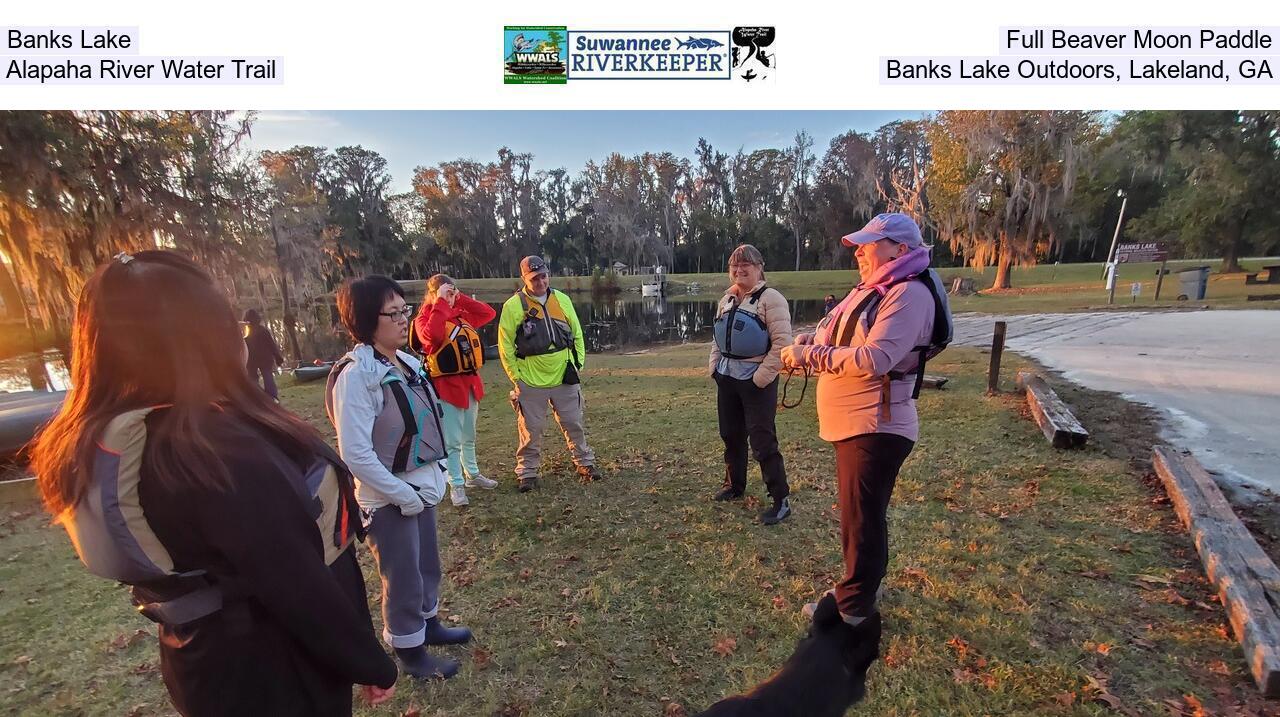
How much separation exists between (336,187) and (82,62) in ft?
203

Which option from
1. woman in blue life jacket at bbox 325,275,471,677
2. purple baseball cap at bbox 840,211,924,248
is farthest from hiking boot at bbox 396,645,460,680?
purple baseball cap at bbox 840,211,924,248

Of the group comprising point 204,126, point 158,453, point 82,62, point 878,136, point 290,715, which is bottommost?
point 290,715

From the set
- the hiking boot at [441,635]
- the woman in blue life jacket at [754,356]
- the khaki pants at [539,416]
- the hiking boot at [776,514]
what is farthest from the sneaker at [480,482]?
the hiking boot at [776,514]

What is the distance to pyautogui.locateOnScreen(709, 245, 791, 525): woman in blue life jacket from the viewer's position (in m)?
4.32

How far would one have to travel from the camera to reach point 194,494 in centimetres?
117

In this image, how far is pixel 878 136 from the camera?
214ft

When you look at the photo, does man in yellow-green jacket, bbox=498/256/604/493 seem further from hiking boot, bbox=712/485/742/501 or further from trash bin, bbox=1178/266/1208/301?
trash bin, bbox=1178/266/1208/301

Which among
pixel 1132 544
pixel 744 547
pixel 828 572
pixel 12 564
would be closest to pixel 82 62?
pixel 12 564

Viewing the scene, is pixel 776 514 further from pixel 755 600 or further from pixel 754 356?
pixel 754 356

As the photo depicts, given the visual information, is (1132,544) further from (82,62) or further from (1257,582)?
(82,62)

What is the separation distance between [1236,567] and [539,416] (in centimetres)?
503

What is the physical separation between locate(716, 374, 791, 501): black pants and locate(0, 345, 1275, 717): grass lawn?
453 millimetres

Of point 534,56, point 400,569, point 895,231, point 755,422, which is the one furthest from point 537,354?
point 534,56

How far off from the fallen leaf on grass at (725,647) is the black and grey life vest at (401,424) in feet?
6.38
